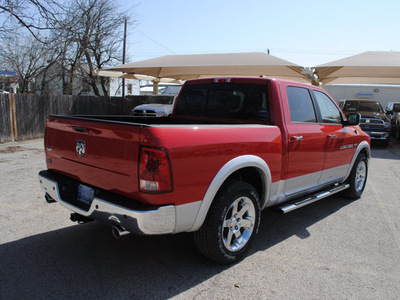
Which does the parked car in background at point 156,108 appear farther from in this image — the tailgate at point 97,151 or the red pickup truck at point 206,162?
the tailgate at point 97,151

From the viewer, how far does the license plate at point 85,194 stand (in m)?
2.98

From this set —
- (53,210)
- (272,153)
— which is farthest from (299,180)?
(53,210)

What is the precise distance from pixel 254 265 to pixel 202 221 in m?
0.87

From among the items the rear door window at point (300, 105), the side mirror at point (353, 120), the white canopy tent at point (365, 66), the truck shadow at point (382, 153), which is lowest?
the truck shadow at point (382, 153)

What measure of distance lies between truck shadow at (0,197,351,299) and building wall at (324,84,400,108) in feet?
89.6

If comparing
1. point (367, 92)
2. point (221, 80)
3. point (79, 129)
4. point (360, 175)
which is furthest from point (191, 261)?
point (367, 92)

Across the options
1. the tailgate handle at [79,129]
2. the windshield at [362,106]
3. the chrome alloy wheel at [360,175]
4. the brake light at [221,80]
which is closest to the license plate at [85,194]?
the tailgate handle at [79,129]

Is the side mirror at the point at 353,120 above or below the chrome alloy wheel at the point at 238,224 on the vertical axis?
above

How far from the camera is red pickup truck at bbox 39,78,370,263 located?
2.56m

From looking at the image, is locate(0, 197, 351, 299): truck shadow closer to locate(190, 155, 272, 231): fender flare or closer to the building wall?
locate(190, 155, 272, 231): fender flare

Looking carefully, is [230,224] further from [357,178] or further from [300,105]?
[357,178]

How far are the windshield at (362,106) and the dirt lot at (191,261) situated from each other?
10.1 metres

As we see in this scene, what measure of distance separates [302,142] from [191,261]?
191cm

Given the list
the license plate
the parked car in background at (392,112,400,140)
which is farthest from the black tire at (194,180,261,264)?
the parked car in background at (392,112,400,140)
